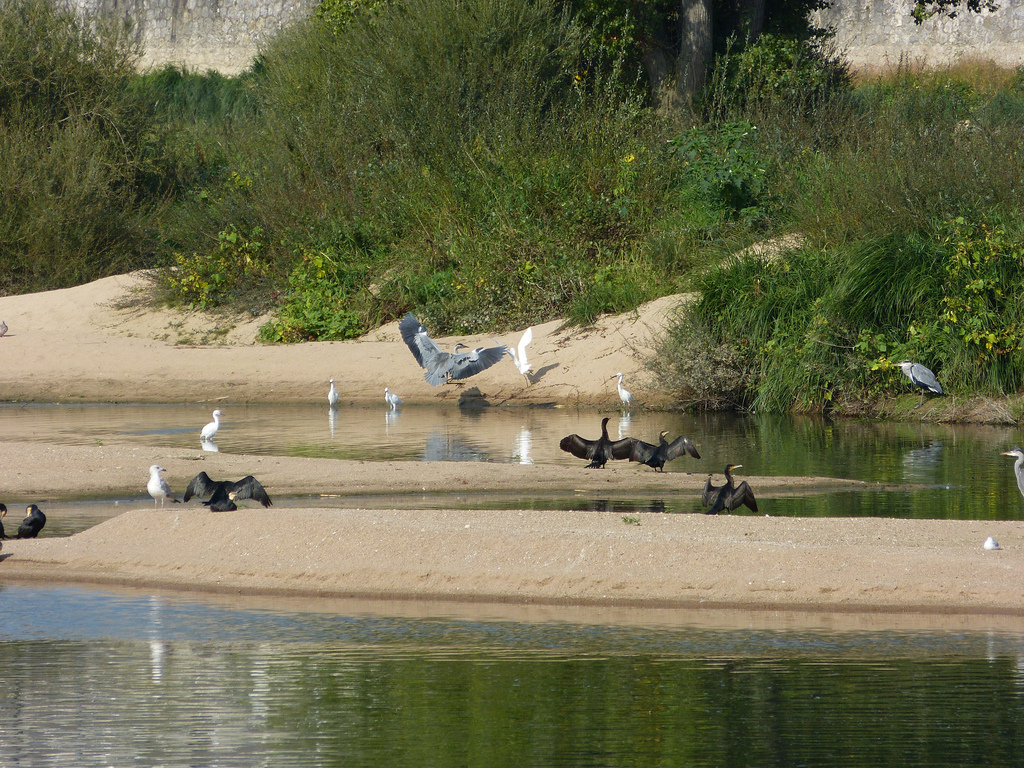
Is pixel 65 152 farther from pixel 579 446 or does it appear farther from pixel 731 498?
pixel 731 498

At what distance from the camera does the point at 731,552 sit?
8.52 metres

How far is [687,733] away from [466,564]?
9.51 feet

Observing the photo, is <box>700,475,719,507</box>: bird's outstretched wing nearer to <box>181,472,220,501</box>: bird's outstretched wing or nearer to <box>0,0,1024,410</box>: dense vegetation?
<box>181,472,220,501</box>: bird's outstretched wing

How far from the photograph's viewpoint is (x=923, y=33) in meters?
43.3

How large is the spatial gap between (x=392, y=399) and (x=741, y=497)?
9384 millimetres

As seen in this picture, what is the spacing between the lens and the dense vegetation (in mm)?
18031

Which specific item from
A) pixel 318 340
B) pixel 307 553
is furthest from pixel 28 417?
pixel 307 553

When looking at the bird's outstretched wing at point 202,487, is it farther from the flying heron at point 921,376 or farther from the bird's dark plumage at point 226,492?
the flying heron at point 921,376

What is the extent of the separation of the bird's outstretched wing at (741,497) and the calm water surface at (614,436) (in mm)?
835

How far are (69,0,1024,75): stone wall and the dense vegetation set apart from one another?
14282 millimetres

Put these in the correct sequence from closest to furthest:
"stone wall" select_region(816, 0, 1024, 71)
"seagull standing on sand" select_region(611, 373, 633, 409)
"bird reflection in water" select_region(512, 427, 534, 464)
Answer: "bird reflection in water" select_region(512, 427, 534, 464)
"seagull standing on sand" select_region(611, 373, 633, 409)
"stone wall" select_region(816, 0, 1024, 71)

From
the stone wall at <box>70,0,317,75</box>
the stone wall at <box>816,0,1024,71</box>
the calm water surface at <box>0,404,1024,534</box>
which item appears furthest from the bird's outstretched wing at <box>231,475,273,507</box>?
the stone wall at <box>70,0,317,75</box>

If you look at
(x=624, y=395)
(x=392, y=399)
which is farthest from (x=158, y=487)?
(x=624, y=395)

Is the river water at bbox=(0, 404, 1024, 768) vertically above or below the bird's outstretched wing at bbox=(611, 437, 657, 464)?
below
